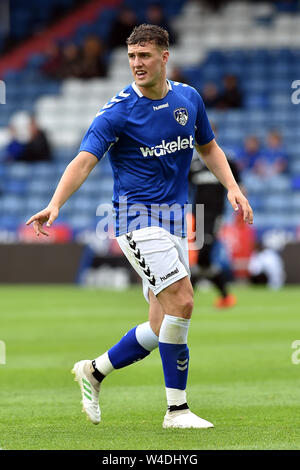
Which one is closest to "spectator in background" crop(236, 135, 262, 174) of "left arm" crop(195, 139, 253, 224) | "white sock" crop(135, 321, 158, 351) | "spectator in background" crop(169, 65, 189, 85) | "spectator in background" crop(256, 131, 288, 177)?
"spectator in background" crop(256, 131, 288, 177)

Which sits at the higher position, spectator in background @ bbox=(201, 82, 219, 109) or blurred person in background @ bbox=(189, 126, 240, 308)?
spectator in background @ bbox=(201, 82, 219, 109)

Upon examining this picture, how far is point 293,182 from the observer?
23.3 metres

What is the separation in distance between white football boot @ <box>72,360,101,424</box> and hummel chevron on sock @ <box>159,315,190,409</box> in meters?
0.46

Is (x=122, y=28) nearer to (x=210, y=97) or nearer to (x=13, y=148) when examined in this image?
(x=210, y=97)

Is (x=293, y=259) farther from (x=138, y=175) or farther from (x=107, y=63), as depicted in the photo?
(x=138, y=175)

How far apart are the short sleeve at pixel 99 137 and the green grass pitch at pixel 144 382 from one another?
1.66 m

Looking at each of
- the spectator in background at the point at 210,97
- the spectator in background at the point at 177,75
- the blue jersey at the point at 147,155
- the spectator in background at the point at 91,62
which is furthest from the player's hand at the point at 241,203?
the spectator in background at the point at 91,62

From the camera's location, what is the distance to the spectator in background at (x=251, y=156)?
23.2 metres

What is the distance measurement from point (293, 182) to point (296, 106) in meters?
2.96

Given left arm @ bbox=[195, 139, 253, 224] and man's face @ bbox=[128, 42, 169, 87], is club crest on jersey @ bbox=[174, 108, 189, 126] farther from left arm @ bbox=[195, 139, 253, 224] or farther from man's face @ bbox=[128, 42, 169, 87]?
left arm @ bbox=[195, 139, 253, 224]

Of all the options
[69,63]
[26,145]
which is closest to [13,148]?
[26,145]

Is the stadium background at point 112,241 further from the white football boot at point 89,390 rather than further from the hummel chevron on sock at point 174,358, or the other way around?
the hummel chevron on sock at point 174,358

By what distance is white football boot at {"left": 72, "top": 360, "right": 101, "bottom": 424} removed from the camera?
579 centimetres
